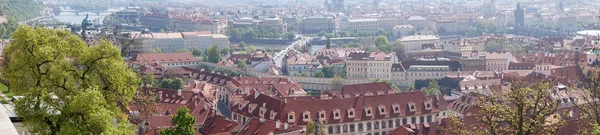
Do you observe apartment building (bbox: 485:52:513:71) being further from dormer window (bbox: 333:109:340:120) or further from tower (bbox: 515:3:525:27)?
tower (bbox: 515:3:525:27)

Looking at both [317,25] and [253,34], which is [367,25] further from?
[253,34]

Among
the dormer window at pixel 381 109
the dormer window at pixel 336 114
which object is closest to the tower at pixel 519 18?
the dormer window at pixel 381 109

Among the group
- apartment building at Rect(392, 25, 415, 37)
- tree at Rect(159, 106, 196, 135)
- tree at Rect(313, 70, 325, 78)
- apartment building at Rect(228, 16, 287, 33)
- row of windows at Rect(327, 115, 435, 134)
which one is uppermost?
tree at Rect(159, 106, 196, 135)

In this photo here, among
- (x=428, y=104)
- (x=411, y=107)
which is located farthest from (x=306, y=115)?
(x=428, y=104)

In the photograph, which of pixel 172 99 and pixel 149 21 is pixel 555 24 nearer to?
pixel 149 21

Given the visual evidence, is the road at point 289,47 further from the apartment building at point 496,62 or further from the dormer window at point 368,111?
the dormer window at point 368,111

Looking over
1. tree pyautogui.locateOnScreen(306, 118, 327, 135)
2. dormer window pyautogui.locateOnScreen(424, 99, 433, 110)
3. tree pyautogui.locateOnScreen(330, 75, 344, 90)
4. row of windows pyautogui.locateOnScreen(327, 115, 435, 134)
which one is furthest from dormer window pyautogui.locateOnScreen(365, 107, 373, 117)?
tree pyautogui.locateOnScreen(330, 75, 344, 90)
